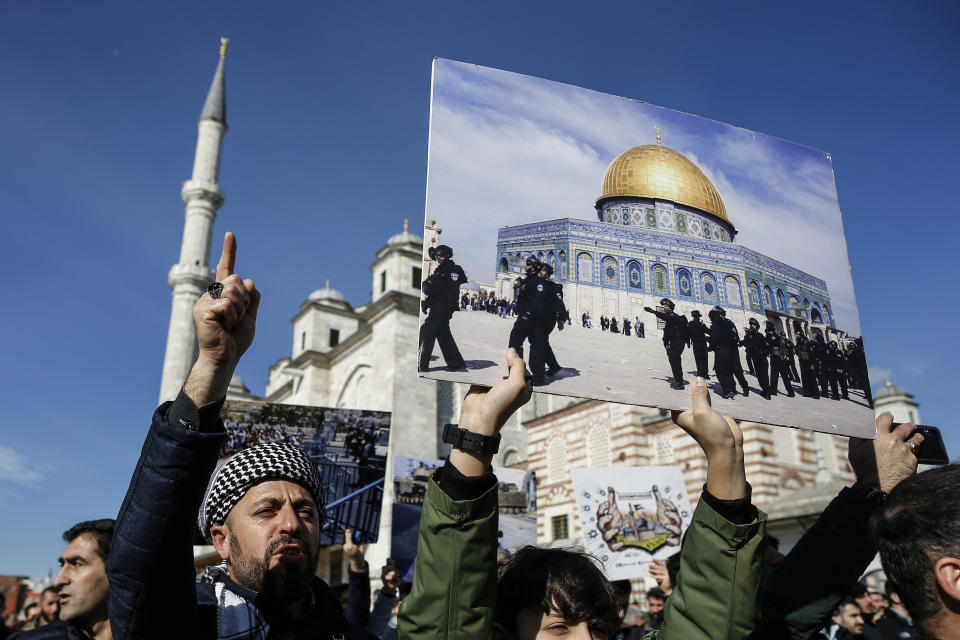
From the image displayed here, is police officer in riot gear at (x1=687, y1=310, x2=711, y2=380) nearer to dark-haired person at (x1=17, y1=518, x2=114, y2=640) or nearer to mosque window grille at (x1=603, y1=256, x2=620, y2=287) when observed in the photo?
mosque window grille at (x1=603, y1=256, x2=620, y2=287)

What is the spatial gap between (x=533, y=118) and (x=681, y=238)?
2.31ft

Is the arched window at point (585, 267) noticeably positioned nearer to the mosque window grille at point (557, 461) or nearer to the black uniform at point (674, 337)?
the black uniform at point (674, 337)

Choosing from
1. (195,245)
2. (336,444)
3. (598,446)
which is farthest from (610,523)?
(195,245)

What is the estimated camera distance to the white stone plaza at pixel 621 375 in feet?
7.06

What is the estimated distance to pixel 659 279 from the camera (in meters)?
2.59

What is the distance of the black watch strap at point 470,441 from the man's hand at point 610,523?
20.4ft

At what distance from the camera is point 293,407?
16.6 feet

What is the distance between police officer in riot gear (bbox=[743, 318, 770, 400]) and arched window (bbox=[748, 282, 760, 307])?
7 centimetres

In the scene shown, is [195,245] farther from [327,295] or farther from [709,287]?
[709,287]

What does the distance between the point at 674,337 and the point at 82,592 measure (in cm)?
235

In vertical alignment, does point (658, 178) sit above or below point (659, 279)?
above

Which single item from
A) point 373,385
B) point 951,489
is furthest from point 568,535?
point 951,489

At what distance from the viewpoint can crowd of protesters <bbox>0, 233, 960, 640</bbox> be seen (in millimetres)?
1532

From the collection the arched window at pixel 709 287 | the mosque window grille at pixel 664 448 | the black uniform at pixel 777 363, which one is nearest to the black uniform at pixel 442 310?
the arched window at pixel 709 287
